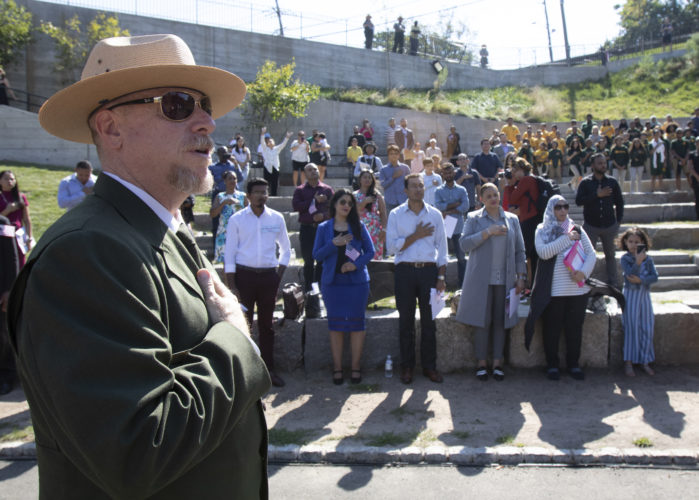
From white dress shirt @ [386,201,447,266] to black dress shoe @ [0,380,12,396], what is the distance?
4.59m

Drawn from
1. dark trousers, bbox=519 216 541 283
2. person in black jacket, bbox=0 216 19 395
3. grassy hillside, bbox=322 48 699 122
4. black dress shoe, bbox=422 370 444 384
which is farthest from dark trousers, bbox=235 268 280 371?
grassy hillside, bbox=322 48 699 122

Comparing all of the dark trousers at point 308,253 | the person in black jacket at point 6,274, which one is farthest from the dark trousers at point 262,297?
the person in black jacket at point 6,274

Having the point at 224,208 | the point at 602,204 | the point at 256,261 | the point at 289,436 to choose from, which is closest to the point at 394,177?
the point at 224,208

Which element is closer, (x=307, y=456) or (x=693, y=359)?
(x=307, y=456)

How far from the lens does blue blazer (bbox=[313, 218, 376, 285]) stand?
22.2 feet

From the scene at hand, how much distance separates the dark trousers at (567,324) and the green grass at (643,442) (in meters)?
1.75

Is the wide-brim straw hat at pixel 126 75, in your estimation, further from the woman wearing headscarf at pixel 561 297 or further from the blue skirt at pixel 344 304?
the woman wearing headscarf at pixel 561 297

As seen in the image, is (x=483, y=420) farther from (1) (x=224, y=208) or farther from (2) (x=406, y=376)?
(1) (x=224, y=208)

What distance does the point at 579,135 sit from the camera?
1844 cm

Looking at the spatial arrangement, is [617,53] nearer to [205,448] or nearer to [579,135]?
[579,135]

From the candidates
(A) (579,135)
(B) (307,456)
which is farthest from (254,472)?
(A) (579,135)

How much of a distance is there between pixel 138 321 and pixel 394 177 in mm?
9664

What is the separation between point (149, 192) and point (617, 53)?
47581 millimetres

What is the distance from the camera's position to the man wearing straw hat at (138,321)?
1.33 metres
